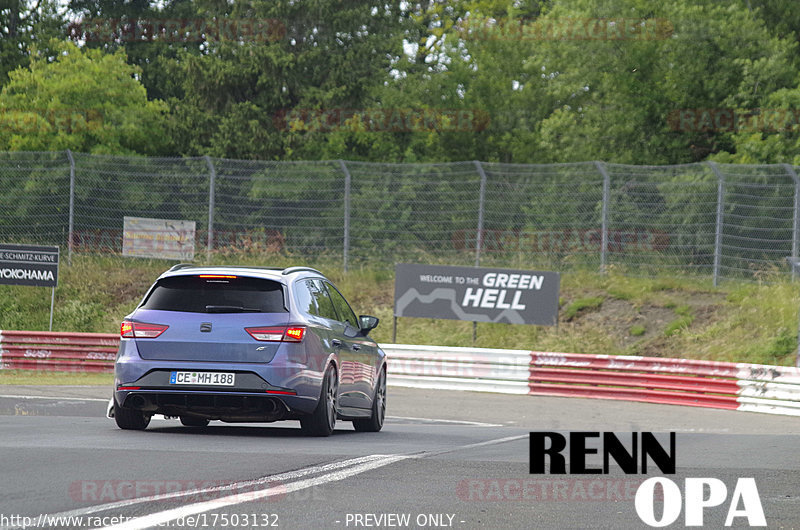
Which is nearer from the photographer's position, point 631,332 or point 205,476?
point 205,476

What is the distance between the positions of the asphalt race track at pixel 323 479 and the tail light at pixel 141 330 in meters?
0.86

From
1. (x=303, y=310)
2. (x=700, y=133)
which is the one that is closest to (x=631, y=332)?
(x=700, y=133)

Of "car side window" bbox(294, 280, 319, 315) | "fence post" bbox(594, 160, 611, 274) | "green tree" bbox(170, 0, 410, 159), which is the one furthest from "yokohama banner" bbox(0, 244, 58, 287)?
"car side window" bbox(294, 280, 319, 315)

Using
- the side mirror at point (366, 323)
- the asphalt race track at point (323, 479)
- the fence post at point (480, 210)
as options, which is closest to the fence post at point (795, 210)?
the fence post at point (480, 210)

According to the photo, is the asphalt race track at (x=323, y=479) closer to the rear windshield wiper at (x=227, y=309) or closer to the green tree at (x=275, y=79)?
the rear windshield wiper at (x=227, y=309)

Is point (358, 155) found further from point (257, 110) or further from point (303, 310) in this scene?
point (303, 310)

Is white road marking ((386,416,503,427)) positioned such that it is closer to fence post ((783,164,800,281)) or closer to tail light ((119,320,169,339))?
tail light ((119,320,169,339))

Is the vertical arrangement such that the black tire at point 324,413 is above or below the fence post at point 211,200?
below

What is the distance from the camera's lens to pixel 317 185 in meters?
29.5

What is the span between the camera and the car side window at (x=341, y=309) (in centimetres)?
1257

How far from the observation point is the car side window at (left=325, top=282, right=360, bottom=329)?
12570 mm

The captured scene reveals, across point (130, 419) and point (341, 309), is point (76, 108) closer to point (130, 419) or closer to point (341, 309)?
point (341, 309)

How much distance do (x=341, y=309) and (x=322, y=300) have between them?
894 millimetres

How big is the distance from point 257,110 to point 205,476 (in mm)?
34107
